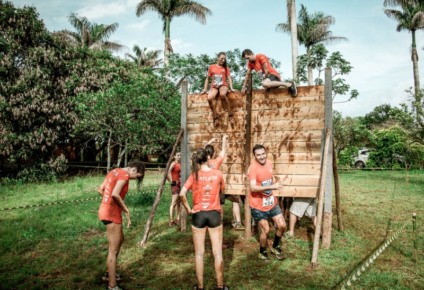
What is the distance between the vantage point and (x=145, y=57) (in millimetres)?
41438

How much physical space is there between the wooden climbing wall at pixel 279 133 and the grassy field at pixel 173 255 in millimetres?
1383

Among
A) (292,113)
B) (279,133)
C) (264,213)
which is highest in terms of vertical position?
(292,113)

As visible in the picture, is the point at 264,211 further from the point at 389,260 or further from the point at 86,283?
the point at 86,283

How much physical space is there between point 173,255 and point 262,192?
231cm

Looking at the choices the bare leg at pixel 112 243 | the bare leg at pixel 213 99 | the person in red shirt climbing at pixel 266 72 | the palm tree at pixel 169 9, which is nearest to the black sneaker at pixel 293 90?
the person in red shirt climbing at pixel 266 72

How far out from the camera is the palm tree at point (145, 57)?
40969mm

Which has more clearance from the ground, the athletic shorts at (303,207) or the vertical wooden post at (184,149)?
the vertical wooden post at (184,149)

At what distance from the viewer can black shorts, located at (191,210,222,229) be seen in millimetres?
4270

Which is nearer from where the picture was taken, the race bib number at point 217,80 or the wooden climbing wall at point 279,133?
the wooden climbing wall at point 279,133

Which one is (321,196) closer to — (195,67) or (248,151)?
(248,151)

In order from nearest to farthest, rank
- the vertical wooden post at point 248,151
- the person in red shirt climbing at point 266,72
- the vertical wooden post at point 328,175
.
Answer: the vertical wooden post at point 328,175
the person in red shirt climbing at point 266,72
the vertical wooden post at point 248,151

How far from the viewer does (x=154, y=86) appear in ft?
61.3

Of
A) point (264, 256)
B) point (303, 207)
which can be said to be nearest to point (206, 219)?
point (264, 256)

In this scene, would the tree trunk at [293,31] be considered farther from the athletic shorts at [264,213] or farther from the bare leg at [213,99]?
the athletic shorts at [264,213]
